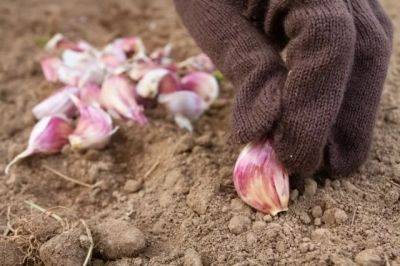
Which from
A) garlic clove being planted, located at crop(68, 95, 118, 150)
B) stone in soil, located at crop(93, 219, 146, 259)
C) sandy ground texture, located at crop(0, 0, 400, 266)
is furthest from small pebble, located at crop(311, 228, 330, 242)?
garlic clove being planted, located at crop(68, 95, 118, 150)

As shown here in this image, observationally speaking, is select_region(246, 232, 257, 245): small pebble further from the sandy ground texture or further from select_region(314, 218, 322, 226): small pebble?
select_region(314, 218, 322, 226): small pebble

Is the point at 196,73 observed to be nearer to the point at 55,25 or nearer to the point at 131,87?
the point at 131,87

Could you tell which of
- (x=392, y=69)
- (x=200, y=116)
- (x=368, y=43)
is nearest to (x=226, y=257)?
(x=368, y=43)

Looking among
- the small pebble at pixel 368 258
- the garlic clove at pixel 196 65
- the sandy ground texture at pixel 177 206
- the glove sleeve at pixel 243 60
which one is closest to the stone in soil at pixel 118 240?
the sandy ground texture at pixel 177 206

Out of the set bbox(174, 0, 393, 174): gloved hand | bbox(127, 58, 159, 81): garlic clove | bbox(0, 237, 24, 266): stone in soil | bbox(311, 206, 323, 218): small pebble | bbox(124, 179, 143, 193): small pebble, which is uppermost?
bbox(174, 0, 393, 174): gloved hand

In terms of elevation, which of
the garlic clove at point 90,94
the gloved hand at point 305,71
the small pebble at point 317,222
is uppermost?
the gloved hand at point 305,71

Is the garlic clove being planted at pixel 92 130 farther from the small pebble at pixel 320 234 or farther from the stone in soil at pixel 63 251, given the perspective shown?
the small pebble at pixel 320 234
